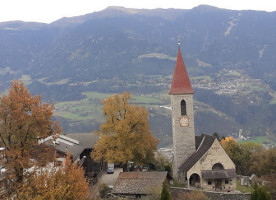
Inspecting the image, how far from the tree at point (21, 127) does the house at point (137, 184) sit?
457 inches

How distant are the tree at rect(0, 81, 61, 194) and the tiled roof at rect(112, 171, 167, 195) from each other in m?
11.7

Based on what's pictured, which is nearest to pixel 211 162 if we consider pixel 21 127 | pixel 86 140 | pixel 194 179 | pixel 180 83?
pixel 194 179

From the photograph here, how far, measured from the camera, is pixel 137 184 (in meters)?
39.7

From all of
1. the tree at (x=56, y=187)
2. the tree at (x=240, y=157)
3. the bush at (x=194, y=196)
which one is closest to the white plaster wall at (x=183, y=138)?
the bush at (x=194, y=196)

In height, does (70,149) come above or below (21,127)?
below

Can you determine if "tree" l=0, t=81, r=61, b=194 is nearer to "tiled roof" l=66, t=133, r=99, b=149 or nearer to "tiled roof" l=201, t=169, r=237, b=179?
"tiled roof" l=201, t=169, r=237, b=179

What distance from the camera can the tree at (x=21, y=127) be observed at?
28562 mm

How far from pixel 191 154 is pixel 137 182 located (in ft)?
39.3

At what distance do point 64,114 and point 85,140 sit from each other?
125 m

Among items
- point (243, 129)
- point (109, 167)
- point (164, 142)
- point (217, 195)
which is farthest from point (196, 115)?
point (217, 195)

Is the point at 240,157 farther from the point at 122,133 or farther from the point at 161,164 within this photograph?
the point at 122,133

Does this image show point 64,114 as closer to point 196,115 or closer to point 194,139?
point 196,115

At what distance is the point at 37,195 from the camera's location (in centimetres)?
2411


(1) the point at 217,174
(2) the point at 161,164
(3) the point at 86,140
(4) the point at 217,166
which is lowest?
(2) the point at 161,164
